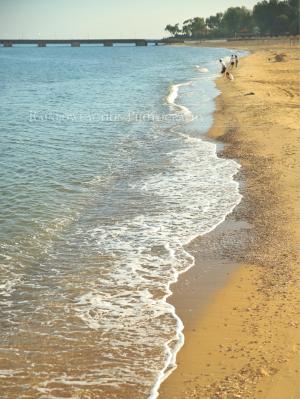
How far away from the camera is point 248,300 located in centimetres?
656

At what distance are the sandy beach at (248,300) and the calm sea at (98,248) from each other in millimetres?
248

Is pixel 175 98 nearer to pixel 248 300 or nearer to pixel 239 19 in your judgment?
pixel 248 300

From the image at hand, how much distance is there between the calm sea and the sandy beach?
25 centimetres

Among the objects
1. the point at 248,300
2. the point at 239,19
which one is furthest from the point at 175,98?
the point at 239,19

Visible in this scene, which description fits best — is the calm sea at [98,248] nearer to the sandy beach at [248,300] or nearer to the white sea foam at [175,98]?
the sandy beach at [248,300]

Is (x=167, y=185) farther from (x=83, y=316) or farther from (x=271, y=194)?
(x=83, y=316)

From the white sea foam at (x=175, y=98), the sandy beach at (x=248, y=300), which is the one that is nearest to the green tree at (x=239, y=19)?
the white sea foam at (x=175, y=98)

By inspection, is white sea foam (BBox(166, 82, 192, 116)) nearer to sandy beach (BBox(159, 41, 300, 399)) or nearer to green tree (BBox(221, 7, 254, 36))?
sandy beach (BBox(159, 41, 300, 399))

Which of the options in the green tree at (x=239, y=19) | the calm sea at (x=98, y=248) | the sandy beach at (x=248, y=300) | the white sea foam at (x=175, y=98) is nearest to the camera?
the sandy beach at (x=248, y=300)

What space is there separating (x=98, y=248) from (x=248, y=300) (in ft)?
9.62

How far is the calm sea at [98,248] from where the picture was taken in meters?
5.21

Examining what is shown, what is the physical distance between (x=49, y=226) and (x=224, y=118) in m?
14.1

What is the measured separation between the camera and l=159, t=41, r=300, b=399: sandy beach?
4879 millimetres

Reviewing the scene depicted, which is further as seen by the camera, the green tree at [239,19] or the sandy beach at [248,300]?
the green tree at [239,19]
